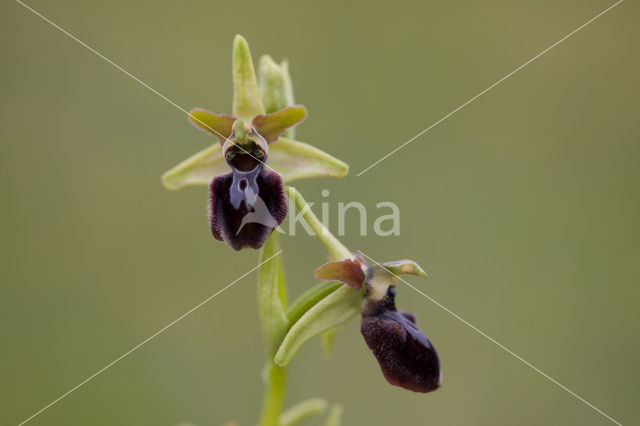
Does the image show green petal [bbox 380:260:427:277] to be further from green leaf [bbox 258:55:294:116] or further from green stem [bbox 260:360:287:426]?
green leaf [bbox 258:55:294:116]

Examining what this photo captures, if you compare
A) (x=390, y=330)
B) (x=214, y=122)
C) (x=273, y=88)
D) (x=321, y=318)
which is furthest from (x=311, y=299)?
(x=273, y=88)

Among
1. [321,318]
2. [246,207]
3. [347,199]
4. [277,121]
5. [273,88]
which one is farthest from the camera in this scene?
[347,199]

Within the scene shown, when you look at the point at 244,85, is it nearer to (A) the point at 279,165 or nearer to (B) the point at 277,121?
(B) the point at 277,121

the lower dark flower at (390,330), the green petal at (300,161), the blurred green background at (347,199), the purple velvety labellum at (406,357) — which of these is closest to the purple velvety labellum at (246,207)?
the green petal at (300,161)

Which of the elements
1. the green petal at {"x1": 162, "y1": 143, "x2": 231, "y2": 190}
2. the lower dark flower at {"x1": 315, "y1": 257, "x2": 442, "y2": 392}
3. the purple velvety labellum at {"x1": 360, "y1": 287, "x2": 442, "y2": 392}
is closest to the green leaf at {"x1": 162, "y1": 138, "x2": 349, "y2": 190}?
the green petal at {"x1": 162, "y1": 143, "x2": 231, "y2": 190}

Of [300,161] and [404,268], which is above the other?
[300,161]

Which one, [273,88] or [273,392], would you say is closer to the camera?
[273,392]
